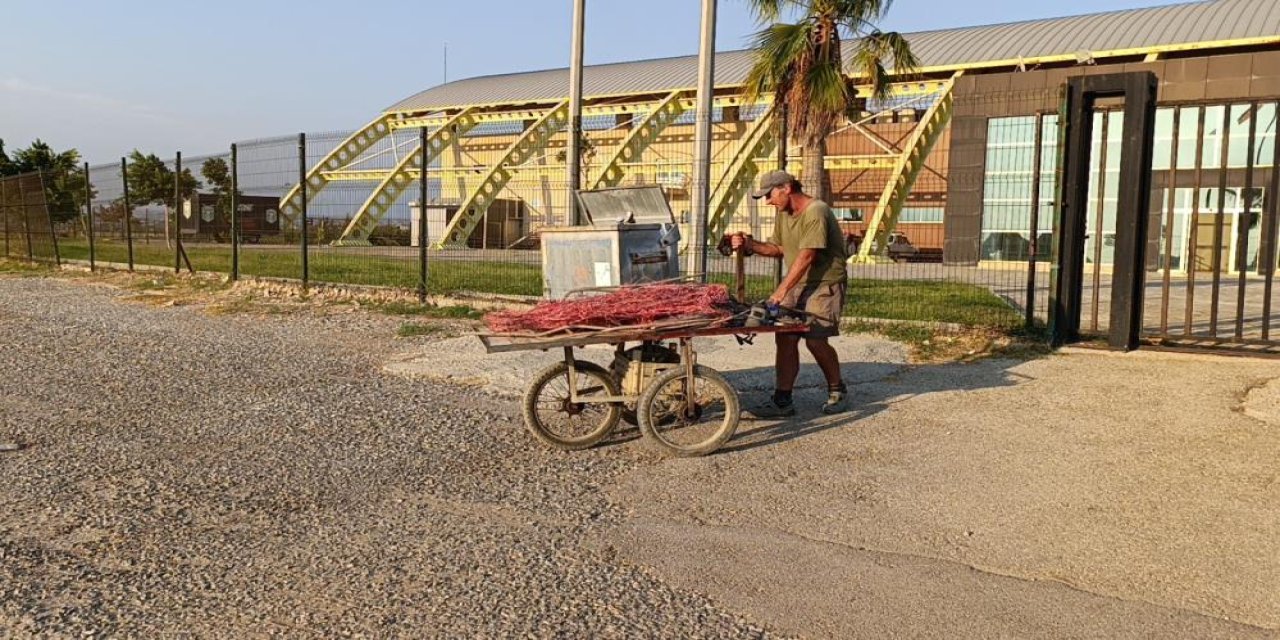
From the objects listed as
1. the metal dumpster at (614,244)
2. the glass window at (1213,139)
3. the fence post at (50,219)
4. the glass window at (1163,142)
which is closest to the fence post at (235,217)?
the fence post at (50,219)

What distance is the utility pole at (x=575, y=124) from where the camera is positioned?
1238cm

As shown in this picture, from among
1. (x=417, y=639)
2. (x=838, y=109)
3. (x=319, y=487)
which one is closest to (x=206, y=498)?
(x=319, y=487)

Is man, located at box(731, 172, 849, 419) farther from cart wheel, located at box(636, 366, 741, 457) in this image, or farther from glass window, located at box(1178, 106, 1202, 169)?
glass window, located at box(1178, 106, 1202, 169)

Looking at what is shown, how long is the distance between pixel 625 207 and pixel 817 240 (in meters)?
2.68

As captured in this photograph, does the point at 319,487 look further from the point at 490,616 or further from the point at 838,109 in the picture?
the point at 838,109

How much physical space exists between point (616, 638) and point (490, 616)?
444 mm

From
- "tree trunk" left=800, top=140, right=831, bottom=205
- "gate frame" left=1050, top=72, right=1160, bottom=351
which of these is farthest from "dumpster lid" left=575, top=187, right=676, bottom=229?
"tree trunk" left=800, top=140, right=831, bottom=205

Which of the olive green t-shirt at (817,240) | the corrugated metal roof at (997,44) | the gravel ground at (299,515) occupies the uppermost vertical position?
the corrugated metal roof at (997,44)

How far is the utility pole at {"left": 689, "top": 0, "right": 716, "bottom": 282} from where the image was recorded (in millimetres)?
11594

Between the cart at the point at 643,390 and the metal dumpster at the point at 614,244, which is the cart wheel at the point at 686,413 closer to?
the cart at the point at 643,390

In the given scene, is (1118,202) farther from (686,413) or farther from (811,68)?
(811,68)

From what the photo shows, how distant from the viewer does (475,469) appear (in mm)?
5039

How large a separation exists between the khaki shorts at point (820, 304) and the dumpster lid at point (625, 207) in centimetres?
195

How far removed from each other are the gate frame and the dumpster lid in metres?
3.57
